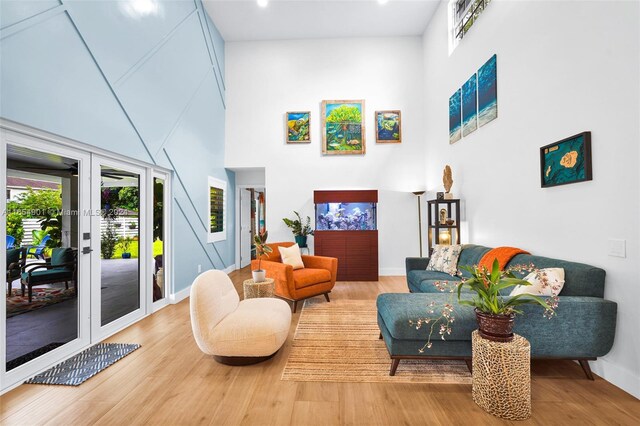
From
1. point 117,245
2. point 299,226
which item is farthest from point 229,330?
point 299,226

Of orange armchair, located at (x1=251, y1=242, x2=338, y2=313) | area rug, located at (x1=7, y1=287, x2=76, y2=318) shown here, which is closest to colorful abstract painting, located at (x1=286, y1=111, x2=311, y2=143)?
orange armchair, located at (x1=251, y1=242, x2=338, y2=313)

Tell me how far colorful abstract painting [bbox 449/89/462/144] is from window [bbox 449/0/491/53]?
2.81 ft

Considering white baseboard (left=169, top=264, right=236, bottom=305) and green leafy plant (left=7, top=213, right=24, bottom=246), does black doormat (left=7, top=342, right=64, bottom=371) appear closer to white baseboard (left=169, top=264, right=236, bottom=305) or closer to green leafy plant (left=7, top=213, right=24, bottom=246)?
green leafy plant (left=7, top=213, right=24, bottom=246)

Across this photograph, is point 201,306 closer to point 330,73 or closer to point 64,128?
point 64,128

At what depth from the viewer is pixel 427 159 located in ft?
19.0

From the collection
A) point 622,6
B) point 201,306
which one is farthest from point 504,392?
point 622,6

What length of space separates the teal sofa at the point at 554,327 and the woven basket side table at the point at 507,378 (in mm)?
316

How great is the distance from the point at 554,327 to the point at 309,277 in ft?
8.28

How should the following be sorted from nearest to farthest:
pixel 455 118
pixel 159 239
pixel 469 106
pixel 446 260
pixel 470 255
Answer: pixel 470 255 → pixel 446 260 → pixel 159 239 → pixel 469 106 → pixel 455 118

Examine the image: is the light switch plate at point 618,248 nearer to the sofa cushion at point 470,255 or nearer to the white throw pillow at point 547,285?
the white throw pillow at point 547,285

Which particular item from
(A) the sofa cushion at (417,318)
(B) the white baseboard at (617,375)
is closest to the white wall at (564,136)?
(B) the white baseboard at (617,375)

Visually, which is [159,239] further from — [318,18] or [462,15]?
[462,15]

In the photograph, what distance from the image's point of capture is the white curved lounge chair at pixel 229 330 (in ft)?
7.39

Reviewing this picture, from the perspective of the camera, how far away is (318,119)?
599 centimetres
